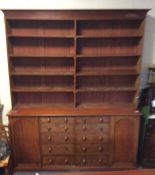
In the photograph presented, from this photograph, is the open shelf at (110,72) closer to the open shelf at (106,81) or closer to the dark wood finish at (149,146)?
the open shelf at (106,81)

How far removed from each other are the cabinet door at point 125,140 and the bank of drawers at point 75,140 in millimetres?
110

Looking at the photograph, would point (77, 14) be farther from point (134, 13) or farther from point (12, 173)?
point (12, 173)

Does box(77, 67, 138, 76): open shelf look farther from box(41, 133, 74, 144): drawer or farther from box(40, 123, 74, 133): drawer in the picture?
box(41, 133, 74, 144): drawer

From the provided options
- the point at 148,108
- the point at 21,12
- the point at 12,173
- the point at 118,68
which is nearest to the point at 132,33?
the point at 118,68

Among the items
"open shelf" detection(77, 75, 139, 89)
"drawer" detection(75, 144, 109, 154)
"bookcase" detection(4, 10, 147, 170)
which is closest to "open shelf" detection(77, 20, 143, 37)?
"bookcase" detection(4, 10, 147, 170)

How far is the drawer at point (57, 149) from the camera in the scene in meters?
2.83

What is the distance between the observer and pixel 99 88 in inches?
114

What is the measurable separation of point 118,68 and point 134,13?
0.76 m

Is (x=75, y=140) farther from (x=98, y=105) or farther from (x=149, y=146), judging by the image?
(x=149, y=146)

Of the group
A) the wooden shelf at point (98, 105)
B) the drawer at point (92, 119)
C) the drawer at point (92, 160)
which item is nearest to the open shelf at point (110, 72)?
the wooden shelf at point (98, 105)

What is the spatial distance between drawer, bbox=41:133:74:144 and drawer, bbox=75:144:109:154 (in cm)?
17

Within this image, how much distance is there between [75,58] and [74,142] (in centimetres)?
114

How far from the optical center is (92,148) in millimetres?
2852

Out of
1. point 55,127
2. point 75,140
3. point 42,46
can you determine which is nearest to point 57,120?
point 55,127
